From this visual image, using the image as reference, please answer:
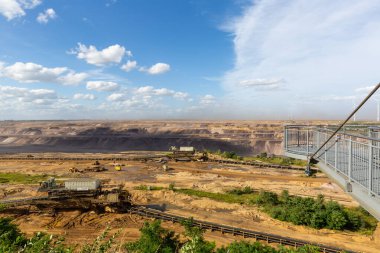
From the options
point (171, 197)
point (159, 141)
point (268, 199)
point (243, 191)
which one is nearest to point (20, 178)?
point (171, 197)

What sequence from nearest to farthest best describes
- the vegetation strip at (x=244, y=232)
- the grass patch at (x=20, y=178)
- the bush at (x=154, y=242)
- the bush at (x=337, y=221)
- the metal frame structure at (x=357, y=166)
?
the metal frame structure at (x=357, y=166) < the bush at (x=154, y=242) < the vegetation strip at (x=244, y=232) < the bush at (x=337, y=221) < the grass patch at (x=20, y=178)

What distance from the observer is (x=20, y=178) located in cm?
4738

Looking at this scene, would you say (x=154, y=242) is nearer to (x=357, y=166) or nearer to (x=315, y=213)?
(x=357, y=166)

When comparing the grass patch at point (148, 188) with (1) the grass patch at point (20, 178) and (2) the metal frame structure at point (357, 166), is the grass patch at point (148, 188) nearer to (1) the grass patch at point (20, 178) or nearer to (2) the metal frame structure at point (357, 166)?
(1) the grass patch at point (20, 178)

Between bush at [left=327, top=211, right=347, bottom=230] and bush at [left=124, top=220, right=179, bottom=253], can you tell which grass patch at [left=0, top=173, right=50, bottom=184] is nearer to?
bush at [left=124, top=220, right=179, bottom=253]

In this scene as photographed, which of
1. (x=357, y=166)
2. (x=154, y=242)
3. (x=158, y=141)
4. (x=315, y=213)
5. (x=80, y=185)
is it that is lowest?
(x=158, y=141)

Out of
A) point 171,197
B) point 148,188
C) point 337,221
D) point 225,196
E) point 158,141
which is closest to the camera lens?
point 337,221

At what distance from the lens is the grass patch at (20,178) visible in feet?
145

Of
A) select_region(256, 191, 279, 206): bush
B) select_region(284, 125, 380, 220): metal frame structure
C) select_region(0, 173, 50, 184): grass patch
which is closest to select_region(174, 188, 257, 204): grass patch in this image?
select_region(256, 191, 279, 206): bush

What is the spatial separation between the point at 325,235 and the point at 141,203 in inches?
780

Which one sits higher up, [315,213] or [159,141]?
[315,213]

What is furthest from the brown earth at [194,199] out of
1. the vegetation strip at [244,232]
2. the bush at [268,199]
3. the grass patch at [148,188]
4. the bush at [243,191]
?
the bush at [243,191]

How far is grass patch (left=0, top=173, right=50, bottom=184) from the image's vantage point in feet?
145

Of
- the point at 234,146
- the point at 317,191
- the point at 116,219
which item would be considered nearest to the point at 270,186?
the point at 317,191
